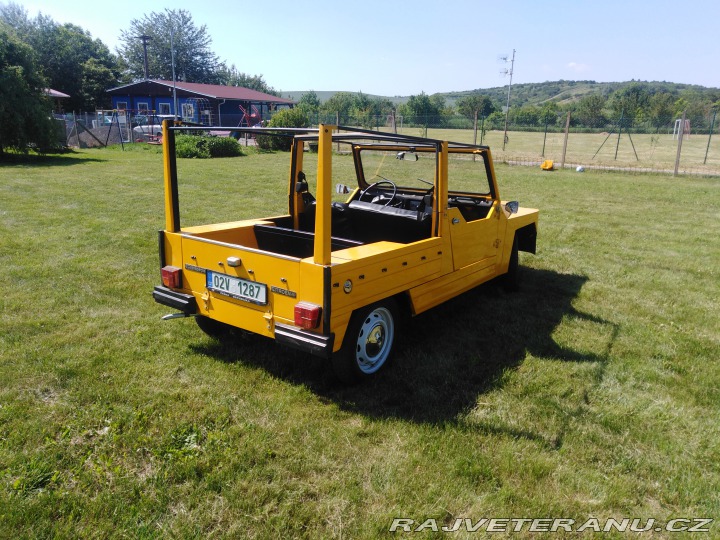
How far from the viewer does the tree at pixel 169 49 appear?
64062mm

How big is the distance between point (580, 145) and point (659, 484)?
26674 mm

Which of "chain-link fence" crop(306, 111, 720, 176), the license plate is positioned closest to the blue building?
"chain-link fence" crop(306, 111, 720, 176)

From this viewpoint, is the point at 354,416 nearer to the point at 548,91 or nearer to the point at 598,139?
the point at 598,139

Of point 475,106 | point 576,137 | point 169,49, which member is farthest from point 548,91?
point 576,137

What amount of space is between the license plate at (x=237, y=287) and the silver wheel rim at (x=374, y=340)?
740mm

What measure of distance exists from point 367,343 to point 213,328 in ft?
4.93

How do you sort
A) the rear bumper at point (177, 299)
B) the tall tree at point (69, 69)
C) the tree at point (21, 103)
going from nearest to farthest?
the rear bumper at point (177, 299) < the tree at point (21, 103) < the tall tree at point (69, 69)

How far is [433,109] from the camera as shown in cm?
5812

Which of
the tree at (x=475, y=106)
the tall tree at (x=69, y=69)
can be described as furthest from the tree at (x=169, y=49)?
the tree at (x=475, y=106)

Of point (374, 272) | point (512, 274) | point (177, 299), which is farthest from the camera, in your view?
point (512, 274)

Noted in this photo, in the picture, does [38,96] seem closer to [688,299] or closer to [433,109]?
[688,299]

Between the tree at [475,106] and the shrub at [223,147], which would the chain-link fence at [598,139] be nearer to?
the shrub at [223,147]

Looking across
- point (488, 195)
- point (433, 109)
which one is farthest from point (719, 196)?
point (433, 109)

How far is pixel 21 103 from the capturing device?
1645cm
